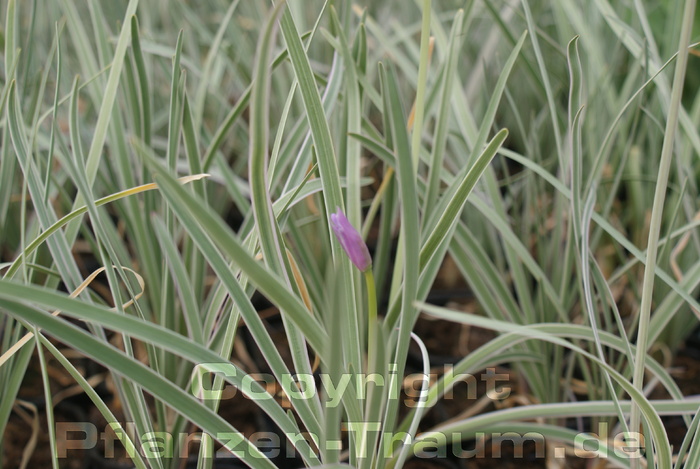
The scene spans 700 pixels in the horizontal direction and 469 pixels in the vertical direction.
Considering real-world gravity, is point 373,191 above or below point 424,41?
below

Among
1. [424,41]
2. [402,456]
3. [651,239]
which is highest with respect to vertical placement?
[424,41]

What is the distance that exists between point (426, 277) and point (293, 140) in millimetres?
211

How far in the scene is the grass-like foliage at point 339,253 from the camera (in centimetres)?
35

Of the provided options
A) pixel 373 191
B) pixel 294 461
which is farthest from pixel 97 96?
pixel 373 191

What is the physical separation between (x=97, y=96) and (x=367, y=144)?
34 centimetres

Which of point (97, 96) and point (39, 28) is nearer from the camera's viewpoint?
point (97, 96)

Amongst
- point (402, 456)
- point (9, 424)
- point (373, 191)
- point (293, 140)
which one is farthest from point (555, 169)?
point (9, 424)

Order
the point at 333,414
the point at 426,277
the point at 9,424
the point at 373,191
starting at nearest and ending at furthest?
the point at 333,414 → the point at 426,277 → the point at 9,424 → the point at 373,191

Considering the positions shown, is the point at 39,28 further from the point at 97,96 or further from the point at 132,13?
the point at 132,13

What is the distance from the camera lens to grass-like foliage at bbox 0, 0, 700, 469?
1.13ft

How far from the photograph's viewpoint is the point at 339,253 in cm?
43

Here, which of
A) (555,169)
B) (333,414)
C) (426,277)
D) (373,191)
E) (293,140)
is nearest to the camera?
(333,414)

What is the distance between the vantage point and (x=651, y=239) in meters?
0.36

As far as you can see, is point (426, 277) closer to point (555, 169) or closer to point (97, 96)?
point (97, 96)
